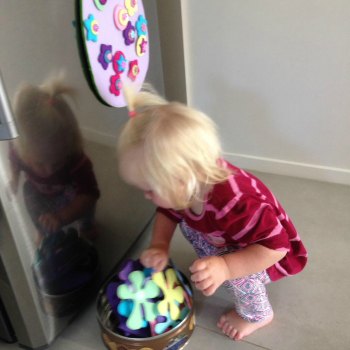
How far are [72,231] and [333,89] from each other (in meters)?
0.79

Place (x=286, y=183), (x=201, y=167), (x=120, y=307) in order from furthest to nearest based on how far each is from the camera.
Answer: (x=286, y=183)
(x=120, y=307)
(x=201, y=167)

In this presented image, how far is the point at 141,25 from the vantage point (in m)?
0.86

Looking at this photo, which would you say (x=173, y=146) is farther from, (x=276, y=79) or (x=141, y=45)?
(x=276, y=79)

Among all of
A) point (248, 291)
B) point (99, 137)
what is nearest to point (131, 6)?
point (99, 137)

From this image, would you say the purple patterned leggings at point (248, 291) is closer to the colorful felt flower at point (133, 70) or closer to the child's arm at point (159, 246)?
the child's arm at point (159, 246)

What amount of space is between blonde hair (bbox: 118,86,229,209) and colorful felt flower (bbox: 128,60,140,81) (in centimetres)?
14

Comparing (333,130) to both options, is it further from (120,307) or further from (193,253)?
(120,307)

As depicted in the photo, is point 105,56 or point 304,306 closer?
point 105,56

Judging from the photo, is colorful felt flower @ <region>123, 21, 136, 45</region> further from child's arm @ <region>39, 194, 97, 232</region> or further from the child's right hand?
the child's right hand

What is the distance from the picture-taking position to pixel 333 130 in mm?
1227

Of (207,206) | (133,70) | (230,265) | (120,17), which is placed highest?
(120,17)

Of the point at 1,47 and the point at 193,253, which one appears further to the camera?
the point at 193,253

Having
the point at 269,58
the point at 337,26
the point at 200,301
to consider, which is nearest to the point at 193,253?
the point at 200,301

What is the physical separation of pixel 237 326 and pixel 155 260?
9.1 inches
